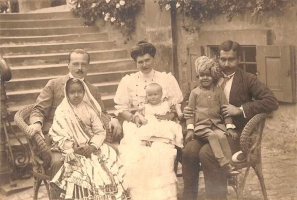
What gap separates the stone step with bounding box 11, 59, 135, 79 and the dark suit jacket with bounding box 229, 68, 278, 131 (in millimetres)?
3284

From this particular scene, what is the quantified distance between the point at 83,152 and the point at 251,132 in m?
1.25

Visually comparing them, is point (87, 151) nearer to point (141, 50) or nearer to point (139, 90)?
point (139, 90)

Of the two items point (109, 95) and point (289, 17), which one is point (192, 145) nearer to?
point (289, 17)

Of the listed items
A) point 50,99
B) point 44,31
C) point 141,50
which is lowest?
point 50,99

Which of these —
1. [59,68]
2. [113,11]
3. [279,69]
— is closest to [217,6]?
[279,69]

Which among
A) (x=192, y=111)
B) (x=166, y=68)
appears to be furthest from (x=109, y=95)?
(x=192, y=111)

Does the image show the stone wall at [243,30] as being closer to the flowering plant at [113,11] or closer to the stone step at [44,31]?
the flowering plant at [113,11]

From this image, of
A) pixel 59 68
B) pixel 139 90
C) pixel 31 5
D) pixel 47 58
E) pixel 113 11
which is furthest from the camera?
pixel 31 5

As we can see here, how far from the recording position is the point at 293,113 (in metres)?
4.97

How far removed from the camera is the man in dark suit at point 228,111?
3090 millimetres

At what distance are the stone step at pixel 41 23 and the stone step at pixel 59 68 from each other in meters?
1.26

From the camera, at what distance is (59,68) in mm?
6027

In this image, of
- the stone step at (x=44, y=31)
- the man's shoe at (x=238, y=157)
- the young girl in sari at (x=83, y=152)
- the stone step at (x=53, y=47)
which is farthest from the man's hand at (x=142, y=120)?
the stone step at (x=44, y=31)

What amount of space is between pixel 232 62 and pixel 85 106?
118 cm
